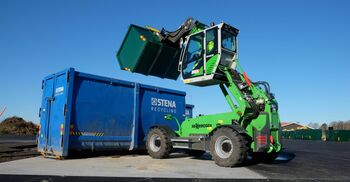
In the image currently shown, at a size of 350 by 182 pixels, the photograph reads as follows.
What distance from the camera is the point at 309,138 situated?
4319cm

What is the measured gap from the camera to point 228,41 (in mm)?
9562

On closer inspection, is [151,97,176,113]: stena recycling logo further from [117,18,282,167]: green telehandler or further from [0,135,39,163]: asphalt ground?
[0,135,39,163]: asphalt ground

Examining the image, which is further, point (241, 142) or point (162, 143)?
point (162, 143)

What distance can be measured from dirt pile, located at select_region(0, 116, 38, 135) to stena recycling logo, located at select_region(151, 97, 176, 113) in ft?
112

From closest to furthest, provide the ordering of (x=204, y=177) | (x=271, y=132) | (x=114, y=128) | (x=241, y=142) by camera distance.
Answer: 1. (x=204, y=177)
2. (x=241, y=142)
3. (x=271, y=132)
4. (x=114, y=128)

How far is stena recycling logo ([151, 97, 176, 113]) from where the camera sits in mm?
12006

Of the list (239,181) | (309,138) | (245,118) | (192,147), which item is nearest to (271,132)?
(245,118)

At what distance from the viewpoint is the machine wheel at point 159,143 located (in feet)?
31.9

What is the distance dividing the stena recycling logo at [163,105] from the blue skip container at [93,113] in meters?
0.04

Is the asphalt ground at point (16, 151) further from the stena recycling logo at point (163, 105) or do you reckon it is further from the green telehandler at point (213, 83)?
the stena recycling logo at point (163, 105)

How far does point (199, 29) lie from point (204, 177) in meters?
5.46

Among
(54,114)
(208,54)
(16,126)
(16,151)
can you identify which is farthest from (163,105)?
(16,126)

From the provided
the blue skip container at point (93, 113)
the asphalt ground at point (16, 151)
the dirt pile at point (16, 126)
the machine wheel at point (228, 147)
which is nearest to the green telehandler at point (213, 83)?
the machine wheel at point (228, 147)

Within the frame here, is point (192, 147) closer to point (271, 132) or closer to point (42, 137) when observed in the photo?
point (271, 132)
